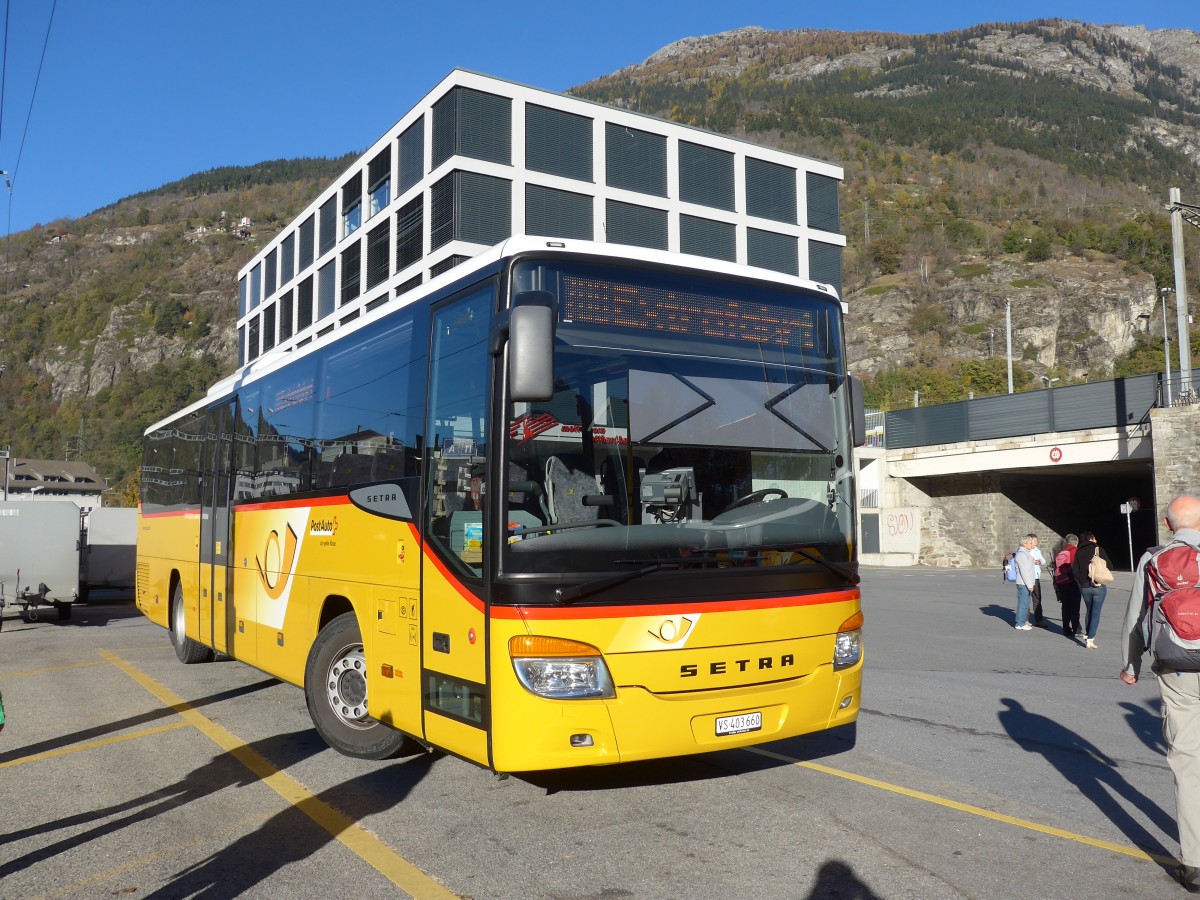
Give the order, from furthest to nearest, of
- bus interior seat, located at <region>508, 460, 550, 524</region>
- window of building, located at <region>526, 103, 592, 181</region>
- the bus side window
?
window of building, located at <region>526, 103, 592, 181</region>
the bus side window
bus interior seat, located at <region>508, 460, 550, 524</region>

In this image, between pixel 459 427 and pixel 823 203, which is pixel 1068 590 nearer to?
pixel 459 427

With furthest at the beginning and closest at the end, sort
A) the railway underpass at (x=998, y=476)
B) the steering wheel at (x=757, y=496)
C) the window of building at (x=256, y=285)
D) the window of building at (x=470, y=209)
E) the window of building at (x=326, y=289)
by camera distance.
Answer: the window of building at (x=256, y=285), the window of building at (x=326, y=289), the window of building at (x=470, y=209), the railway underpass at (x=998, y=476), the steering wheel at (x=757, y=496)

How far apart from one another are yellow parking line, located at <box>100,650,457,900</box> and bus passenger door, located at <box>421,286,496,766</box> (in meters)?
0.63

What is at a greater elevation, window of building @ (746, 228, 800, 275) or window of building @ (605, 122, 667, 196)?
window of building @ (605, 122, 667, 196)

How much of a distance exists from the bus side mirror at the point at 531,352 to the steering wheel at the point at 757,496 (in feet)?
4.34

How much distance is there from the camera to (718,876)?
4512 mm

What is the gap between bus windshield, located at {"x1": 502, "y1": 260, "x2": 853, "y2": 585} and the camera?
5.09 m

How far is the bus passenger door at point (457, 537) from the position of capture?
519 cm

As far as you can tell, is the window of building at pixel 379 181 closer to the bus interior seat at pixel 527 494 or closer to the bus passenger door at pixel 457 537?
the bus passenger door at pixel 457 537

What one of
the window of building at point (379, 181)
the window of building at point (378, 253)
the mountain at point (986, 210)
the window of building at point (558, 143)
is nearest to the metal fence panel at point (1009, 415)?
the window of building at point (558, 143)

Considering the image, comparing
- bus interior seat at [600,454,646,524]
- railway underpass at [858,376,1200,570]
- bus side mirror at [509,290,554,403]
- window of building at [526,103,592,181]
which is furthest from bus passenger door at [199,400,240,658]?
window of building at [526,103,592,181]

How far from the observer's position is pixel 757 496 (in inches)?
222

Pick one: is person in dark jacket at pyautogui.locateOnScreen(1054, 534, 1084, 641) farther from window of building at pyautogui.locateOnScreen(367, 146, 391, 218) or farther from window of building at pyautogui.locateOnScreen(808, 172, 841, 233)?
window of building at pyautogui.locateOnScreen(808, 172, 841, 233)

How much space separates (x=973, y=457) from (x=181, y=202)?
609 ft
